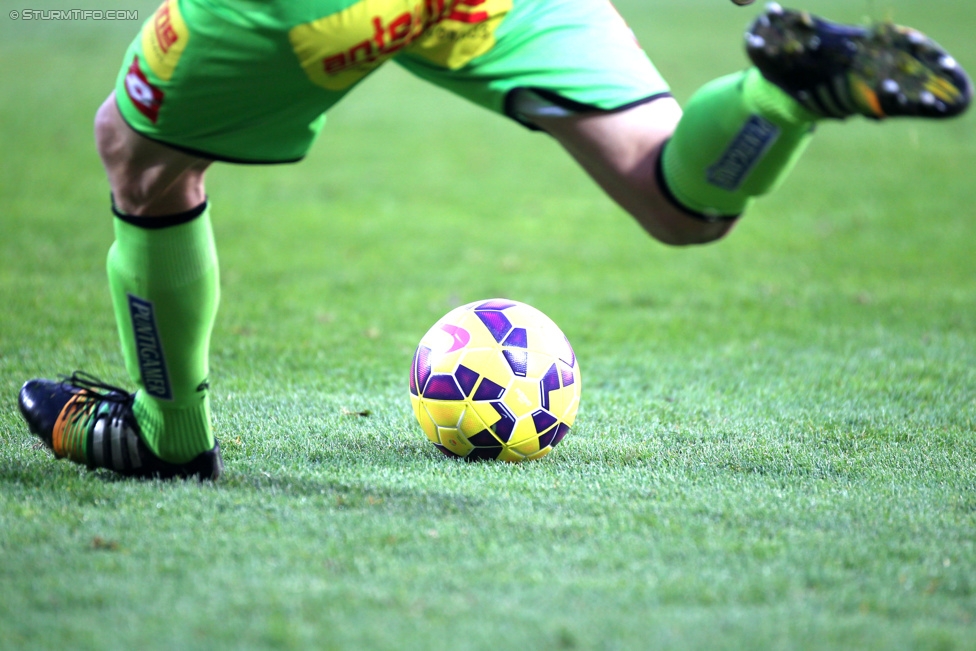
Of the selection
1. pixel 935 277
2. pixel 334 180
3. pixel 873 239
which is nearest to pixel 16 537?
pixel 935 277

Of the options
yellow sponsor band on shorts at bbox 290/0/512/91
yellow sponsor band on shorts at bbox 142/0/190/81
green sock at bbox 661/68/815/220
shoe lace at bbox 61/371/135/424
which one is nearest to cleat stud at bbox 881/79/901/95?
green sock at bbox 661/68/815/220

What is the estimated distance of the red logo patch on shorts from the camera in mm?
2414

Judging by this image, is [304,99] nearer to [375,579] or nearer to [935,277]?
[375,579]

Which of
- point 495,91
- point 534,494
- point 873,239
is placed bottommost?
point 873,239

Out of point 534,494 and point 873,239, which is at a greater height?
point 534,494

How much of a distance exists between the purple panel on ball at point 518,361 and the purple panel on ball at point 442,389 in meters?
0.19

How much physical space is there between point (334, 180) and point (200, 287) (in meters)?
8.16

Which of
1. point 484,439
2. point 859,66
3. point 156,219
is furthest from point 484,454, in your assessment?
point 859,66

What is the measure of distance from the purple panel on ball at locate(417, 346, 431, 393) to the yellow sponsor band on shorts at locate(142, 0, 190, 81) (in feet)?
4.70

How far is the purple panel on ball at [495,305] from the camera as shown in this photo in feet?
11.8

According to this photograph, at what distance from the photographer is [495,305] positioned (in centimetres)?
363

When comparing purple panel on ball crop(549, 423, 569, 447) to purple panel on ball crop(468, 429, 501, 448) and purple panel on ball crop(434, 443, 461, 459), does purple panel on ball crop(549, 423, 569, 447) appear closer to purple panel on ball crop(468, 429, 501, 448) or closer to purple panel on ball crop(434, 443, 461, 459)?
purple panel on ball crop(468, 429, 501, 448)

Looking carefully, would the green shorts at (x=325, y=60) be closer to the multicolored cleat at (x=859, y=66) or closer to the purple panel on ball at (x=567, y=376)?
the multicolored cleat at (x=859, y=66)

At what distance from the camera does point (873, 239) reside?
28.0ft
